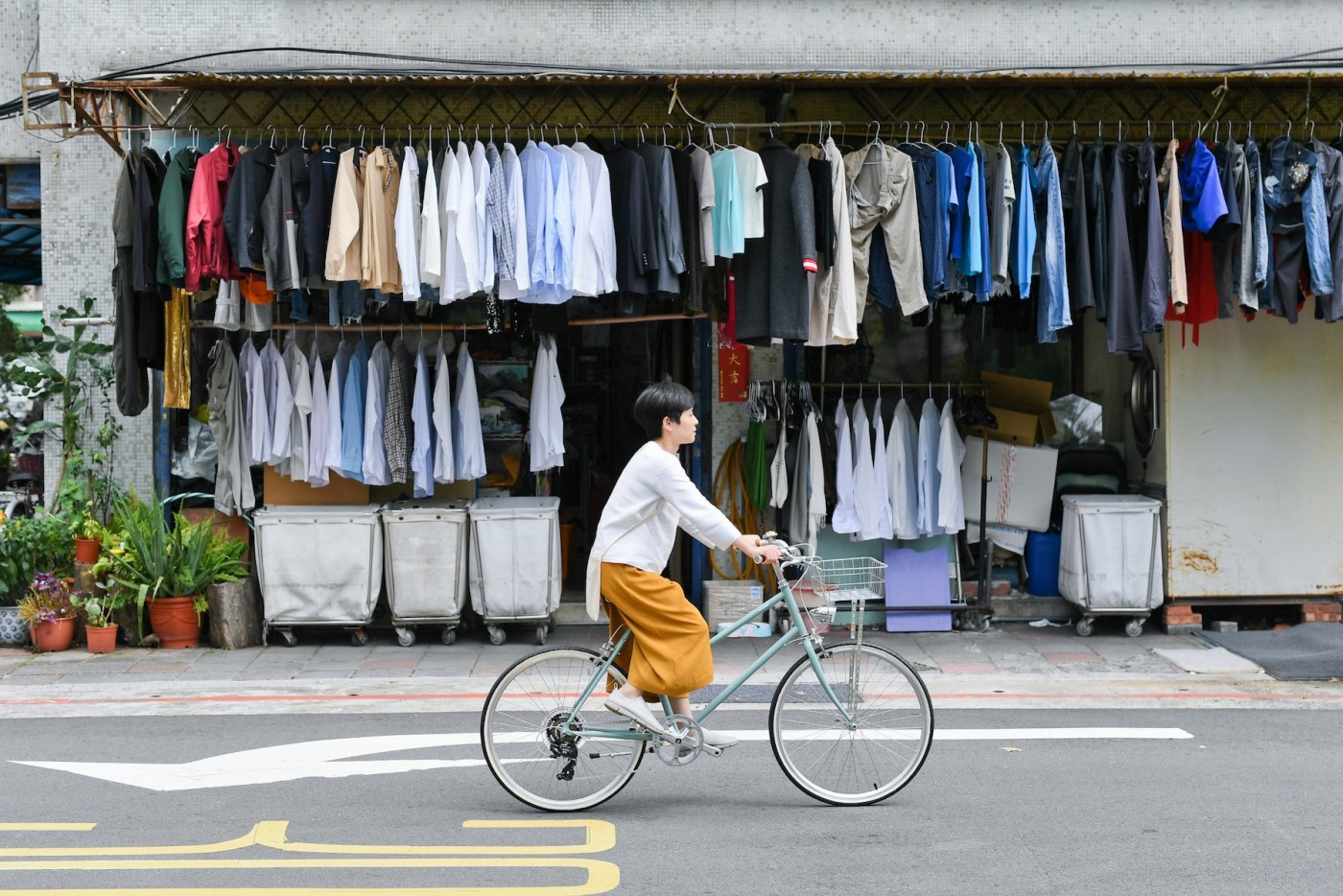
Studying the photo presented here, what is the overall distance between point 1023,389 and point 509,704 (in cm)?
696

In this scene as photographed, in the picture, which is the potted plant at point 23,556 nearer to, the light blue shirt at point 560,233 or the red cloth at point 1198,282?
the light blue shirt at point 560,233

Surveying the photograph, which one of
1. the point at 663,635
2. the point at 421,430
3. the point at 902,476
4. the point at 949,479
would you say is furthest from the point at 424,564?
the point at 663,635

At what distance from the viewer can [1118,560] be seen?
1087cm

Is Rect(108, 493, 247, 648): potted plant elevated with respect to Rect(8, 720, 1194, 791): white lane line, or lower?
elevated

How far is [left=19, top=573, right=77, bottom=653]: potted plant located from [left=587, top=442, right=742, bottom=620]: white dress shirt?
5.79 metres

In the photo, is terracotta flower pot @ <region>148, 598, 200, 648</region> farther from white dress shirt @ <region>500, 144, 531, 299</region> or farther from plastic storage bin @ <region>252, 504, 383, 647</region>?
white dress shirt @ <region>500, 144, 531, 299</region>

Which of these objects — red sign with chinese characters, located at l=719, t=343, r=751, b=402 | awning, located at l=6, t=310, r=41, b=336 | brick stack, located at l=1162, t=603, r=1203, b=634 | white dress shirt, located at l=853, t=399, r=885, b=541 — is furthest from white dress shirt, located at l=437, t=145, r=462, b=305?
awning, located at l=6, t=310, r=41, b=336

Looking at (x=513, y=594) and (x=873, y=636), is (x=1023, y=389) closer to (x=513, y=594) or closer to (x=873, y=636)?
(x=873, y=636)

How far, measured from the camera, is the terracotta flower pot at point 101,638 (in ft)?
33.5

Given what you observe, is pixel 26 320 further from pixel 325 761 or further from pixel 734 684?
pixel 734 684

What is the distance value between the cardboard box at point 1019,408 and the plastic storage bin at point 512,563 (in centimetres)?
378

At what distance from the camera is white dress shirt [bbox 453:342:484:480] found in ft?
34.7

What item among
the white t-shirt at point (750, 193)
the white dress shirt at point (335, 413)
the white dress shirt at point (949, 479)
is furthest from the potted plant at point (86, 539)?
the white dress shirt at point (949, 479)

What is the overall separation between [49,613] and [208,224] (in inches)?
125
